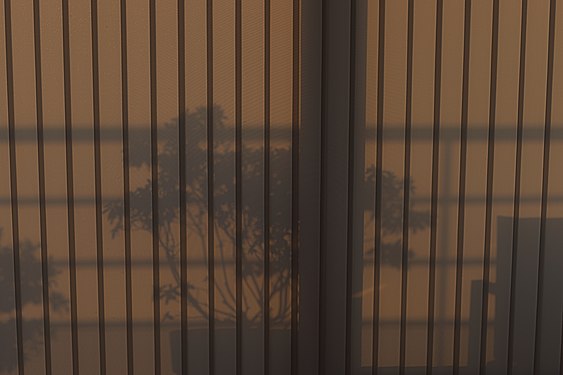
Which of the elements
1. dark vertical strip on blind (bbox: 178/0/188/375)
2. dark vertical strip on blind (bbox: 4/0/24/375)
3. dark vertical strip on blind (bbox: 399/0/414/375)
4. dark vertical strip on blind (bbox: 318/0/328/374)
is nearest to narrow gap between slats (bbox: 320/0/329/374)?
dark vertical strip on blind (bbox: 318/0/328/374)

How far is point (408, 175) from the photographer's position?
6.96 feet

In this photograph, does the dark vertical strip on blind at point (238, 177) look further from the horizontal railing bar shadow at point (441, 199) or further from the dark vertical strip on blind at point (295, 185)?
the horizontal railing bar shadow at point (441, 199)

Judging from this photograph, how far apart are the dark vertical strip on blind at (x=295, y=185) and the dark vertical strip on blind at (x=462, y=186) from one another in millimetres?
451

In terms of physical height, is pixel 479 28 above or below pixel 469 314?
above

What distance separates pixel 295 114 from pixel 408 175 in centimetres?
35

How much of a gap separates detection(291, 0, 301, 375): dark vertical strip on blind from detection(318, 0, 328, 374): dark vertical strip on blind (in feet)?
0.21

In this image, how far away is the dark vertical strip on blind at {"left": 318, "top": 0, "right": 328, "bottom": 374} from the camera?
6.81ft

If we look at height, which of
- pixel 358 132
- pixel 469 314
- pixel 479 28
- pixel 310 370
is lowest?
pixel 310 370

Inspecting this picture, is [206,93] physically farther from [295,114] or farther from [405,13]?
[405,13]

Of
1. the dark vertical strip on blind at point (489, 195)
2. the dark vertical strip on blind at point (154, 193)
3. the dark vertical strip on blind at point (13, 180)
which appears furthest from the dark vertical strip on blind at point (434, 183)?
the dark vertical strip on blind at point (13, 180)

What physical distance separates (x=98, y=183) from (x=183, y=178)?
23 cm

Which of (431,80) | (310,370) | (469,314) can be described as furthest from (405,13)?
(310,370)

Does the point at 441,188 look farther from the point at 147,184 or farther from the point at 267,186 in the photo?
the point at 147,184

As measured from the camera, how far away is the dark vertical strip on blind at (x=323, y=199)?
207 cm
